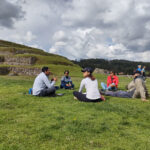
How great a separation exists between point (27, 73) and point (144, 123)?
45.8 metres

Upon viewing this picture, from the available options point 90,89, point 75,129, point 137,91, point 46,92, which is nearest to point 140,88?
point 137,91

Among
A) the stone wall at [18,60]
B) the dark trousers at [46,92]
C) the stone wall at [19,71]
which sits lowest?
the dark trousers at [46,92]

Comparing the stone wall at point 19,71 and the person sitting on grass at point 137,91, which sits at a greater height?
the stone wall at point 19,71

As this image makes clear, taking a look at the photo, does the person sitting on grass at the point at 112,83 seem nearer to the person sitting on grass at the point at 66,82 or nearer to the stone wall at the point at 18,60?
the person sitting on grass at the point at 66,82

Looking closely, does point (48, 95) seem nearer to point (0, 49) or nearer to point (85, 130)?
point (85, 130)

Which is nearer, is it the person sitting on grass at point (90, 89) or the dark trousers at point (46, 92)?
the person sitting on grass at point (90, 89)

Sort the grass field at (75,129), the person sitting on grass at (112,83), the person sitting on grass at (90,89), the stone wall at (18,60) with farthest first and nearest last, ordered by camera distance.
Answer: the stone wall at (18,60) < the person sitting on grass at (112,83) < the person sitting on grass at (90,89) < the grass field at (75,129)

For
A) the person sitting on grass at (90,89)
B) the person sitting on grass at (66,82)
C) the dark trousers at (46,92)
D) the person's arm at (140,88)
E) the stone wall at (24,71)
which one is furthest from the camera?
the stone wall at (24,71)

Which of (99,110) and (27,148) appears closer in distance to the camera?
(27,148)

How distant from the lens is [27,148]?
11.6ft

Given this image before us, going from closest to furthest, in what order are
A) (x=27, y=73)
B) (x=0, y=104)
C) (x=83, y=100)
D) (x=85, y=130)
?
(x=85, y=130) < (x=0, y=104) < (x=83, y=100) < (x=27, y=73)

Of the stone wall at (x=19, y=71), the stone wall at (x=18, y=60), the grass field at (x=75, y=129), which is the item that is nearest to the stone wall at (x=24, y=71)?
the stone wall at (x=19, y=71)

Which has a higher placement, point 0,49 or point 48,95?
point 0,49

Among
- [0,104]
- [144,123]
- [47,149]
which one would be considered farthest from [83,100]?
[47,149]
